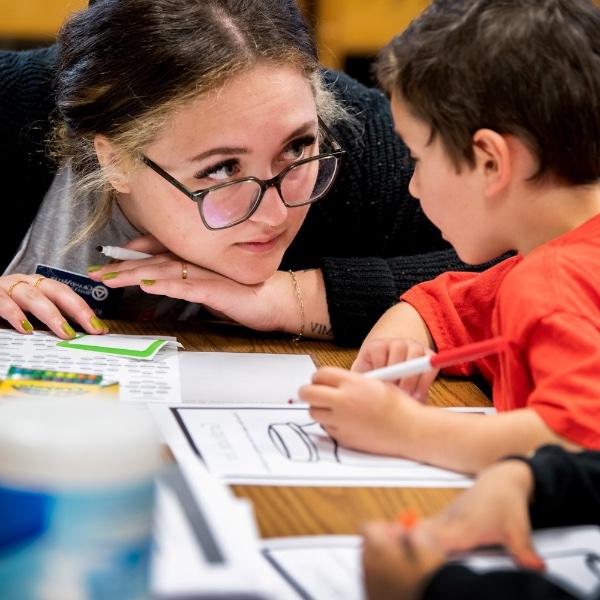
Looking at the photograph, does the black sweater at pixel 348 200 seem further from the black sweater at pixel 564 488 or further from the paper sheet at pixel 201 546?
the paper sheet at pixel 201 546

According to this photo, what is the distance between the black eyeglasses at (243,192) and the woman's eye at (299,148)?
15mm

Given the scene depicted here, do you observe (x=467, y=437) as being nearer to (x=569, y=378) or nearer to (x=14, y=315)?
(x=569, y=378)

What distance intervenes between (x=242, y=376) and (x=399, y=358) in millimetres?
195

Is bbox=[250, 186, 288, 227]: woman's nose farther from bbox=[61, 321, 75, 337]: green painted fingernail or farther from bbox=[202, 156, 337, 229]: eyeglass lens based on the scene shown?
bbox=[61, 321, 75, 337]: green painted fingernail

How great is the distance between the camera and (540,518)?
28.9 inches

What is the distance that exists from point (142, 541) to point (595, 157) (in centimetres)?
66

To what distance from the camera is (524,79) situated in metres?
0.96

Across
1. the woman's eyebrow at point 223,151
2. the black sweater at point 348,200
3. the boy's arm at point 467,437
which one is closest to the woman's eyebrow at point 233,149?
the woman's eyebrow at point 223,151

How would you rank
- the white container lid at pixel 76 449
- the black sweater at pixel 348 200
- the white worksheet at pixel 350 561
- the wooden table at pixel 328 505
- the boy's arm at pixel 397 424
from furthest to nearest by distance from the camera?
the black sweater at pixel 348 200 → the boy's arm at pixel 397 424 → the wooden table at pixel 328 505 → the white worksheet at pixel 350 561 → the white container lid at pixel 76 449

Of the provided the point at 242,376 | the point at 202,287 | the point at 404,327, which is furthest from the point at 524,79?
the point at 202,287

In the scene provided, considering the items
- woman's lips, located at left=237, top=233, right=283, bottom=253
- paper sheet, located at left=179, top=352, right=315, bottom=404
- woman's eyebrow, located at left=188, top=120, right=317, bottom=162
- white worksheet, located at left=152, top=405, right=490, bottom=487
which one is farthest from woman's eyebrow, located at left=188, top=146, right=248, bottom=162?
white worksheet, located at left=152, top=405, right=490, bottom=487

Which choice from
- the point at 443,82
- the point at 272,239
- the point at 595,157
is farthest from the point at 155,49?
the point at 595,157

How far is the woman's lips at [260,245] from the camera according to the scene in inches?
52.7

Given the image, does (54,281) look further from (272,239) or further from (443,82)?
(443,82)
